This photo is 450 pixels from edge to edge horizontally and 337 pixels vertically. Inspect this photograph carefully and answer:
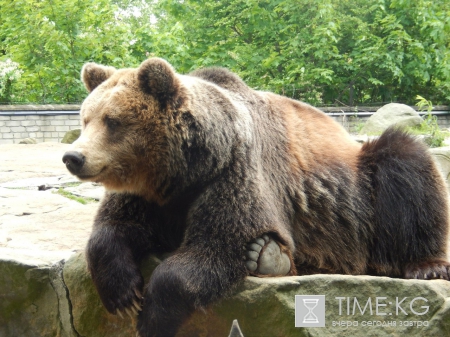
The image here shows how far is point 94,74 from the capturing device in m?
3.54

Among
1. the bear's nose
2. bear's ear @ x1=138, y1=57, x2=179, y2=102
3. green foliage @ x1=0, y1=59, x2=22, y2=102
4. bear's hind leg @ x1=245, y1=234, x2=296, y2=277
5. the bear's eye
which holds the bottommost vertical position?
bear's hind leg @ x1=245, y1=234, x2=296, y2=277

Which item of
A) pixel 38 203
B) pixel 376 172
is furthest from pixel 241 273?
pixel 38 203

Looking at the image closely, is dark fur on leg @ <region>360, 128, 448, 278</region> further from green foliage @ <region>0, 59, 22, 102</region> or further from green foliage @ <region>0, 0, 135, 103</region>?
green foliage @ <region>0, 59, 22, 102</region>

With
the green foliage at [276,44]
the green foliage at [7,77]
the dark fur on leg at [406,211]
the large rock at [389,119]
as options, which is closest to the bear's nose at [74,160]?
the dark fur on leg at [406,211]

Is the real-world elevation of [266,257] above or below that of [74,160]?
below

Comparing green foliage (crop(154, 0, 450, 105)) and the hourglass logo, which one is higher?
green foliage (crop(154, 0, 450, 105))

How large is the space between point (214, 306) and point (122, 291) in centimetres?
50

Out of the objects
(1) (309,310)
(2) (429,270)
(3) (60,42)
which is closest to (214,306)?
(1) (309,310)

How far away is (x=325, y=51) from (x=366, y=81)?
135cm

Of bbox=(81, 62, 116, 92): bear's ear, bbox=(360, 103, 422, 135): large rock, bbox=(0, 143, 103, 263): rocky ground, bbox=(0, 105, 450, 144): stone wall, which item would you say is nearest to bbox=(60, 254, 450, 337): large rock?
Result: bbox=(0, 143, 103, 263): rocky ground

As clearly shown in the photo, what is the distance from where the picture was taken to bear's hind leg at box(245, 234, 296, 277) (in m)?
3.08

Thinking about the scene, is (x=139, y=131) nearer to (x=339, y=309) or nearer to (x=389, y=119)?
(x=339, y=309)

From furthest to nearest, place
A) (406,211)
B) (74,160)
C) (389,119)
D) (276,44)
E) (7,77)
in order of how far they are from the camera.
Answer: (7,77) < (276,44) < (389,119) < (406,211) < (74,160)

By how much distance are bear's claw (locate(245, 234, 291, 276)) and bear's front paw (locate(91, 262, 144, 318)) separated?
0.62 m
